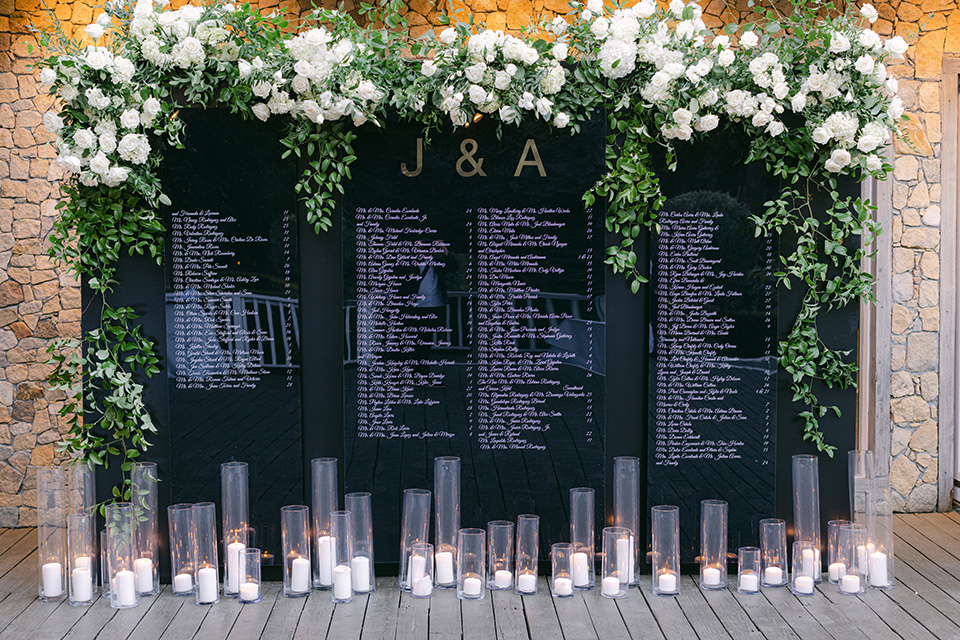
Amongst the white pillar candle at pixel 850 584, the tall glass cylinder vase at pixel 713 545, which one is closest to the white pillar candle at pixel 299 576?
the tall glass cylinder vase at pixel 713 545

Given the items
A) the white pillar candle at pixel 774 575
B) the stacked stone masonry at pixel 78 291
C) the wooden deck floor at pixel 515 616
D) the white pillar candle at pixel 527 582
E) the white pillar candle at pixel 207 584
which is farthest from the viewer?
the stacked stone masonry at pixel 78 291

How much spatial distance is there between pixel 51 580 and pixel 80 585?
0.15 metres

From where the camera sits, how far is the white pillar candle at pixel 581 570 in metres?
3.54

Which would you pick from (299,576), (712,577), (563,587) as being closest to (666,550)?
(712,577)

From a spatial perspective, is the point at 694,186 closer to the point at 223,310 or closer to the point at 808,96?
the point at 808,96

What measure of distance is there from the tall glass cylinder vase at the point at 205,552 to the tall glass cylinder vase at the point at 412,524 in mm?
796

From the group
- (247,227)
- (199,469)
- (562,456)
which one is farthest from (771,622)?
(247,227)

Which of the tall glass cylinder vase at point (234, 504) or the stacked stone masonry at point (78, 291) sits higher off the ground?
the stacked stone masonry at point (78, 291)

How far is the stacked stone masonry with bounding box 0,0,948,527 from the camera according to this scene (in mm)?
4480

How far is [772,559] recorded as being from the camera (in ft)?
11.8

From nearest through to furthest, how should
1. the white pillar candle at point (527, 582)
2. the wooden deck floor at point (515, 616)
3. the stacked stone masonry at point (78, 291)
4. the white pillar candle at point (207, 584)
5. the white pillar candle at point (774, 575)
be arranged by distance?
1. the wooden deck floor at point (515, 616)
2. the white pillar candle at point (207, 584)
3. the white pillar candle at point (527, 582)
4. the white pillar candle at point (774, 575)
5. the stacked stone masonry at point (78, 291)

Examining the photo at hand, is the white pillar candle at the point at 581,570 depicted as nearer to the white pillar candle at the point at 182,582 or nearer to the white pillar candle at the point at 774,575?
the white pillar candle at the point at 774,575

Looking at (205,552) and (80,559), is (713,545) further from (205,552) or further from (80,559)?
(80,559)

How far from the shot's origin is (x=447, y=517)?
141 inches
